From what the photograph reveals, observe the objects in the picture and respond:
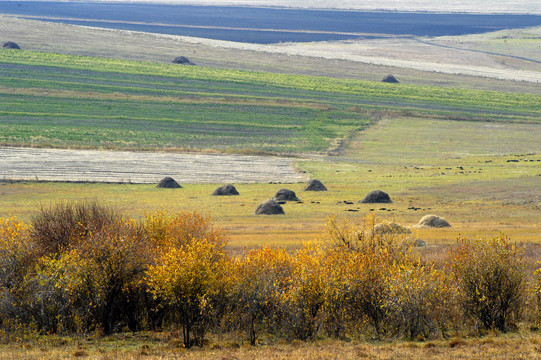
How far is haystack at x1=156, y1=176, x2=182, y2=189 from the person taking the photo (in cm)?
8419

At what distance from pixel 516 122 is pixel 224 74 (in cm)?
7656

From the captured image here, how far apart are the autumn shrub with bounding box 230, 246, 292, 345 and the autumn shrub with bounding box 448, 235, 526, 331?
8.60 meters

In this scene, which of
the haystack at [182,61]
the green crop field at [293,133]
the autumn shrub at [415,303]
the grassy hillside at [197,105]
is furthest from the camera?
the haystack at [182,61]

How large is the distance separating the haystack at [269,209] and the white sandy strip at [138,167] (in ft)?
63.7

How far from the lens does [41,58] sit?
178 metres

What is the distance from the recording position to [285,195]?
A: 77.8 metres

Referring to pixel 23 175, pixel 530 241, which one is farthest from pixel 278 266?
pixel 23 175

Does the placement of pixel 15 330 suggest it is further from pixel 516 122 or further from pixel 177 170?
pixel 516 122

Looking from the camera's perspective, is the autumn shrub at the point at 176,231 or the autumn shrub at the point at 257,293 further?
the autumn shrub at the point at 176,231

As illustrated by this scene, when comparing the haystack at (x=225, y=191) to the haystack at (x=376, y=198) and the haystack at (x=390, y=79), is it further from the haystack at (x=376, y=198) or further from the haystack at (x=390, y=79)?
the haystack at (x=390, y=79)

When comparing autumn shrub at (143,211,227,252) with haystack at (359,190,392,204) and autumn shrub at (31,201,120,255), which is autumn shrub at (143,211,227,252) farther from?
haystack at (359,190,392,204)

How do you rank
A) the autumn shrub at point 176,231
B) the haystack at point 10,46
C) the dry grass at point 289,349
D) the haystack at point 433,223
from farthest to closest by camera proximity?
1. the haystack at point 10,46
2. the haystack at point 433,223
3. the autumn shrub at point 176,231
4. the dry grass at point 289,349

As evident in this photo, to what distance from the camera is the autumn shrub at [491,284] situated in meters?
32.1

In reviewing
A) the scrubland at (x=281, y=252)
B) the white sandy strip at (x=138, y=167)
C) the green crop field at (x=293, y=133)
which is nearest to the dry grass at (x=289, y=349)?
the scrubland at (x=281, y=252)
